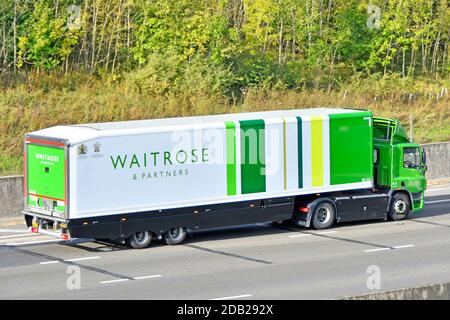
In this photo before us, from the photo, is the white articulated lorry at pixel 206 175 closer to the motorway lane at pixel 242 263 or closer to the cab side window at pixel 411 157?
the cab side window at pixel 411 157

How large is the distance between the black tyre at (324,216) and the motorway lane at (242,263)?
271mm

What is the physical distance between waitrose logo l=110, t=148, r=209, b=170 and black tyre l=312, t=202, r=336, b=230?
371cm

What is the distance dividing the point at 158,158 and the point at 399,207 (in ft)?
25.1

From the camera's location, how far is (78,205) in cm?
2312

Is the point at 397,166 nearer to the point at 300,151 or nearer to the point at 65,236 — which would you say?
the point at 300,151

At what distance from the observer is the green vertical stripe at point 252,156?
25.4 meters

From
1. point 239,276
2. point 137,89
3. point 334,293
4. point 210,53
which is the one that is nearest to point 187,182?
point 239,276

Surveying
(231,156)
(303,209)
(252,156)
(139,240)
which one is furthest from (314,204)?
(139,240)

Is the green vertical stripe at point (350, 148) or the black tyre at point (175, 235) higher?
the green vertical stripe at point (350, 148)

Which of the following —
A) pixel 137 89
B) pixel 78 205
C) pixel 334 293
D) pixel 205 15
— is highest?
pixel 205 15

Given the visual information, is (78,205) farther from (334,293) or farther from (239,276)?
(334,293)

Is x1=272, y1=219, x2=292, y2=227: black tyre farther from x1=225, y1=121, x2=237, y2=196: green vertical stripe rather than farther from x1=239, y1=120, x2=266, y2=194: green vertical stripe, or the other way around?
x1=225, y1=121, x2=237, y2=196: green vertical stripe

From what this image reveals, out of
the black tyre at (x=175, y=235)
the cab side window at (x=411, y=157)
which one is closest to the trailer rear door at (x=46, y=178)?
the black tyre at (x=175, y=235)

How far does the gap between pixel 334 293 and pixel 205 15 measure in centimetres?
2449
